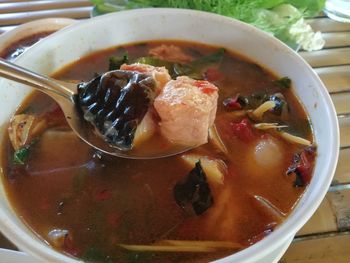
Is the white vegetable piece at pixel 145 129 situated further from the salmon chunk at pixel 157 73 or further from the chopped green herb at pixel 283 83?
the chopped green herb at pixel 283 83

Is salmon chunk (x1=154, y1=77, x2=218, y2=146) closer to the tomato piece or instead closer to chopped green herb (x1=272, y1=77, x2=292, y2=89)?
the tomato piece

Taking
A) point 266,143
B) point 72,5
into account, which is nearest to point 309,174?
point 266,143

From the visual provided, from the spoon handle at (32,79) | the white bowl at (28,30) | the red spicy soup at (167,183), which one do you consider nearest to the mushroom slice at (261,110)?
the red spicy soup at (167,183)

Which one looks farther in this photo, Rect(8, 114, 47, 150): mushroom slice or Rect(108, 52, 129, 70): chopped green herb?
Rect(108, 52, 129, 70): chopped green herb

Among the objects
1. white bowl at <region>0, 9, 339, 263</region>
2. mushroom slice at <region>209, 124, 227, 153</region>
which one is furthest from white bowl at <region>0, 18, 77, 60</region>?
mushroom slice at <region>209, 124, 227, 153</region>

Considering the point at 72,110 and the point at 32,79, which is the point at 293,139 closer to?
the point at 72,110

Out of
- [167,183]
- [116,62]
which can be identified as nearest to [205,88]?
[167,183]
